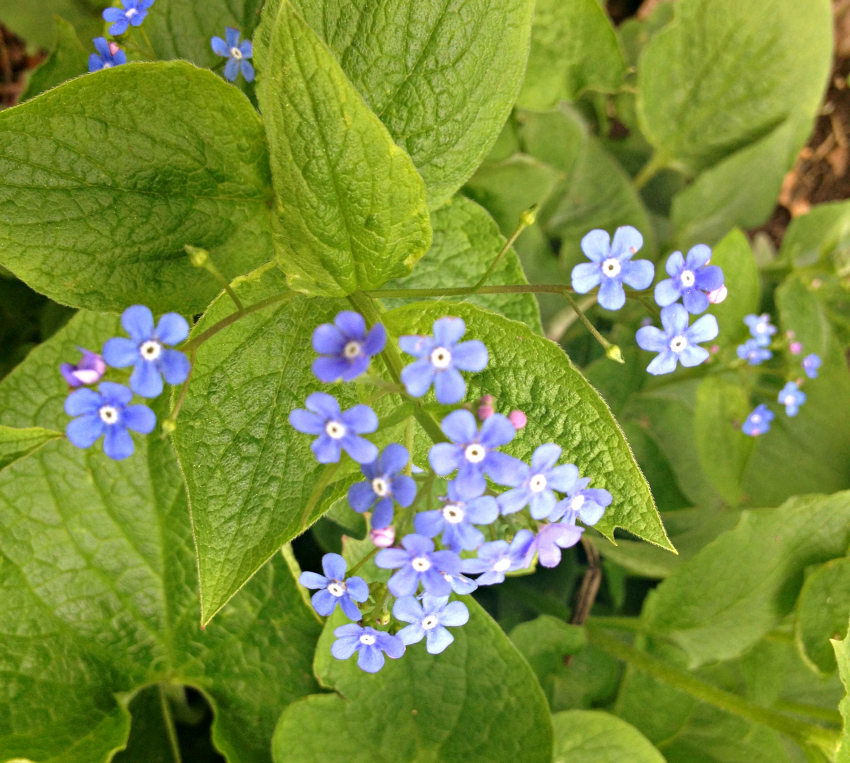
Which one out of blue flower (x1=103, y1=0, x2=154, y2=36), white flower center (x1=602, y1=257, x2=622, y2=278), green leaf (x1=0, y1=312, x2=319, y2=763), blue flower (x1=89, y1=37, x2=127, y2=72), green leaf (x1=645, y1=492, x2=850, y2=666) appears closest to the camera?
white flower center (x1=602, y1=257, x2=622, y2=278)

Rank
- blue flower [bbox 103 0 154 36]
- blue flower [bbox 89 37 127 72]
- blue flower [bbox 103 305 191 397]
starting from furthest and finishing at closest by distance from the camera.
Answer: blue flower [bbox 89 37 127 72]
blue flower [bbox 103 0 154 36]
blue flower [bbox 103 305 191 397]

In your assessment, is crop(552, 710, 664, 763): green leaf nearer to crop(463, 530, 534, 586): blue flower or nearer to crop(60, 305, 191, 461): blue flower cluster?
crop(463, 530, 534, 586): blue flower

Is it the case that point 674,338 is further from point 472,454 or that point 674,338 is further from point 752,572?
point 752,572

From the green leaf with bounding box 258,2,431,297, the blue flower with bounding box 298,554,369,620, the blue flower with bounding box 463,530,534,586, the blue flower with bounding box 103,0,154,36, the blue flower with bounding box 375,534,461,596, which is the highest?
the blue flower with bounding box 103,0,154,36

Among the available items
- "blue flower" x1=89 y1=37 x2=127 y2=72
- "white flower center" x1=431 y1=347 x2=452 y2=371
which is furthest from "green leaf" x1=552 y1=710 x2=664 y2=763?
"blue flower" x1=89 y1=37 x2=127 y2=72

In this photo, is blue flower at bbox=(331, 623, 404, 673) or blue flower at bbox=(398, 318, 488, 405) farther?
blue flower at bbox=(331, 623, 404, 673)

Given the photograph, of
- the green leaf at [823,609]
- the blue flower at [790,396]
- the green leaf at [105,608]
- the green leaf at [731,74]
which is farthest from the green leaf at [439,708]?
the green leaf at [731,74]

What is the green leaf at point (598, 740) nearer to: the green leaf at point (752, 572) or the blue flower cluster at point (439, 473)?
the green leaf at point (752, 572)
